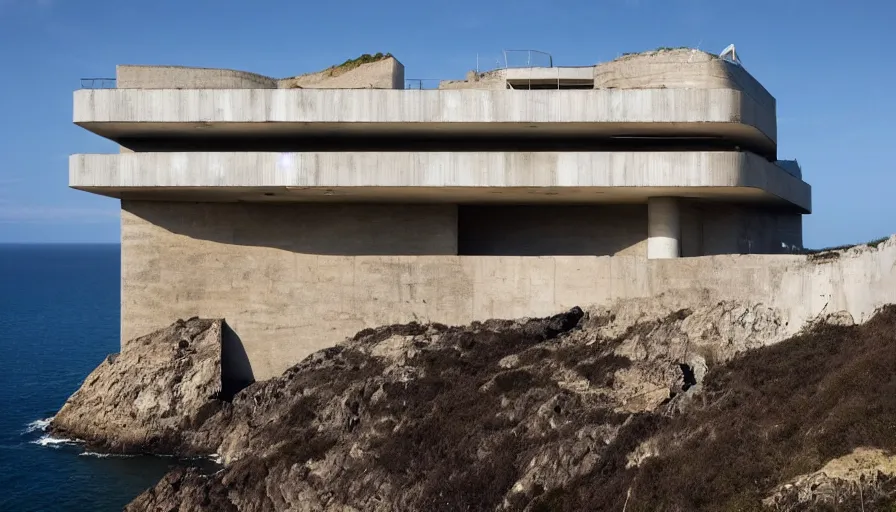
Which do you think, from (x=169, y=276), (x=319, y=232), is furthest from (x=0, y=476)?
(x=319, y=232)

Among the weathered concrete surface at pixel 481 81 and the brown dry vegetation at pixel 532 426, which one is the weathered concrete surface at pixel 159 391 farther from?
Result: the weathered concrete surface at pixel 481 81

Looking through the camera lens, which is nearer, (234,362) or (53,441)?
(53,441)

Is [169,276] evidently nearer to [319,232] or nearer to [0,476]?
[319,232]

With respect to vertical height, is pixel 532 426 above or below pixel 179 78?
below

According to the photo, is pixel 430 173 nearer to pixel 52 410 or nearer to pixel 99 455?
pixel 99 455

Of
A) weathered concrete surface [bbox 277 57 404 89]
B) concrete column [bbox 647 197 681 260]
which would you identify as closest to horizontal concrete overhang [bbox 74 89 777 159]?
weathered concrete surface [bbox 277 57 404 89]

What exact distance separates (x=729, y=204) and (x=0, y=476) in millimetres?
30236

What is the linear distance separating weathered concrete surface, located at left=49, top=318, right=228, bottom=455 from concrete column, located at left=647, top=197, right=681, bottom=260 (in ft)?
55.8

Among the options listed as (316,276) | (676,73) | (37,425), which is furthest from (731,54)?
(37,425)

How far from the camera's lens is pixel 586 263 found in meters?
34.3

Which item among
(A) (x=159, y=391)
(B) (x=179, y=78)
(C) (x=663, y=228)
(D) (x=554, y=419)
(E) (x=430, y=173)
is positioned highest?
(B) (x=179, y=78)

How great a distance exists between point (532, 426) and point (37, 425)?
79.0ft

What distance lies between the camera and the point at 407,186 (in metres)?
34.6

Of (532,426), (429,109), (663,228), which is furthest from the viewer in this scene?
(663,228)
